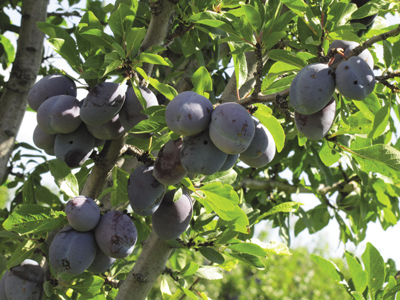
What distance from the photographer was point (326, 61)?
79cm

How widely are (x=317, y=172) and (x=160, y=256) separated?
1028 mm

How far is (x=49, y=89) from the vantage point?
100cm

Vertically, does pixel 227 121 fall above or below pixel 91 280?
above

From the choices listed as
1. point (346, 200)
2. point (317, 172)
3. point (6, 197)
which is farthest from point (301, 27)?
point (6, 197)

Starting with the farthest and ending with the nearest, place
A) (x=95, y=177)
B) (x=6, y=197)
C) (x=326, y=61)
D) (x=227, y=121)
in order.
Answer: (x=6, y=197), (x=95, y=177), (x=326, y=61), (x=227, y=121)

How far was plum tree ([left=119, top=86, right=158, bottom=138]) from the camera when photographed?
2.92 feet

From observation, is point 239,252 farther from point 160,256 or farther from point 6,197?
point 6,197

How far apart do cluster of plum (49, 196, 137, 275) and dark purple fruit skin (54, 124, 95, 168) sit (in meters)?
0.11

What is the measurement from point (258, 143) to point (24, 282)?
0.79 meters

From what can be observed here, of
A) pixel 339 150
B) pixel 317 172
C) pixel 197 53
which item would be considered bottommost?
pixel 317 172

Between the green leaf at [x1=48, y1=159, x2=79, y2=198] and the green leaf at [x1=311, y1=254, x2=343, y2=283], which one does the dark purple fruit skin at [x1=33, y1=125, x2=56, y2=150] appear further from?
the green leaf at [x1=311, y1=254, x2=343, y2=283]

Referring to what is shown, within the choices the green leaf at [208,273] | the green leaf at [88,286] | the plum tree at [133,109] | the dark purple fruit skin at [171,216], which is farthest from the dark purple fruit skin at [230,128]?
the green leaf at [208,273]

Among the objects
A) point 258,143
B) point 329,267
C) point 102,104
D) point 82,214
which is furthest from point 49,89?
point 329,267

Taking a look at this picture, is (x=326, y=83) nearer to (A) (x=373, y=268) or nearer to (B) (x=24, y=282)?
(A) (x=373, y=268)
